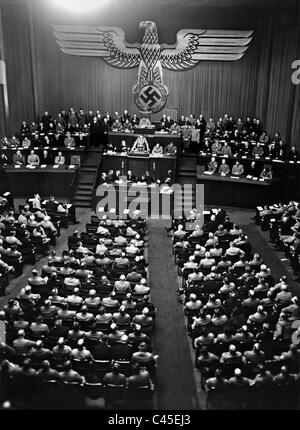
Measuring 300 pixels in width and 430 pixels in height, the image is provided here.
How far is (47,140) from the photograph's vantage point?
26156 millimetres

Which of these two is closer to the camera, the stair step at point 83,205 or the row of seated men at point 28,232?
the row of seated men at point 28,232

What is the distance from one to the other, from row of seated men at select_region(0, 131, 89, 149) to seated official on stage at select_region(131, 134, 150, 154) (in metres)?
2.59

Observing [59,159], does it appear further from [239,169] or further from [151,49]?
[151,49]

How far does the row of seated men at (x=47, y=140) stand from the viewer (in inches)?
1012

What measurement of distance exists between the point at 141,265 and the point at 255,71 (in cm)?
1681

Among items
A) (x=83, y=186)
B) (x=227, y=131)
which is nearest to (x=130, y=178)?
(x=83, y=186)

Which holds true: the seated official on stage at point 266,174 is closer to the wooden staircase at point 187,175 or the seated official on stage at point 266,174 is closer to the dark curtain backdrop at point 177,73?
the dark curtain backdrop at point 177,73

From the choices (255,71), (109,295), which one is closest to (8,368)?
(109,295)

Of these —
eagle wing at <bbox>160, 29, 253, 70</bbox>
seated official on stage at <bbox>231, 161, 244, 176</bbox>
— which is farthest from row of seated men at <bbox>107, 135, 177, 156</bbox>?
eagle wing at <bbox>160, 29, 253, 70</bbox>

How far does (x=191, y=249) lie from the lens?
17984 mm

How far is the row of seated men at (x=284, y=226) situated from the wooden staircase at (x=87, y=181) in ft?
24.0

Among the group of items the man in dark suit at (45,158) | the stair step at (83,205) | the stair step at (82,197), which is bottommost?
the stair step at (83,205)

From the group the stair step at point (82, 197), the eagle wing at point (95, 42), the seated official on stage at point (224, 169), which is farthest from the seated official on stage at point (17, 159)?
the seated official on stage at point (224, 169)
